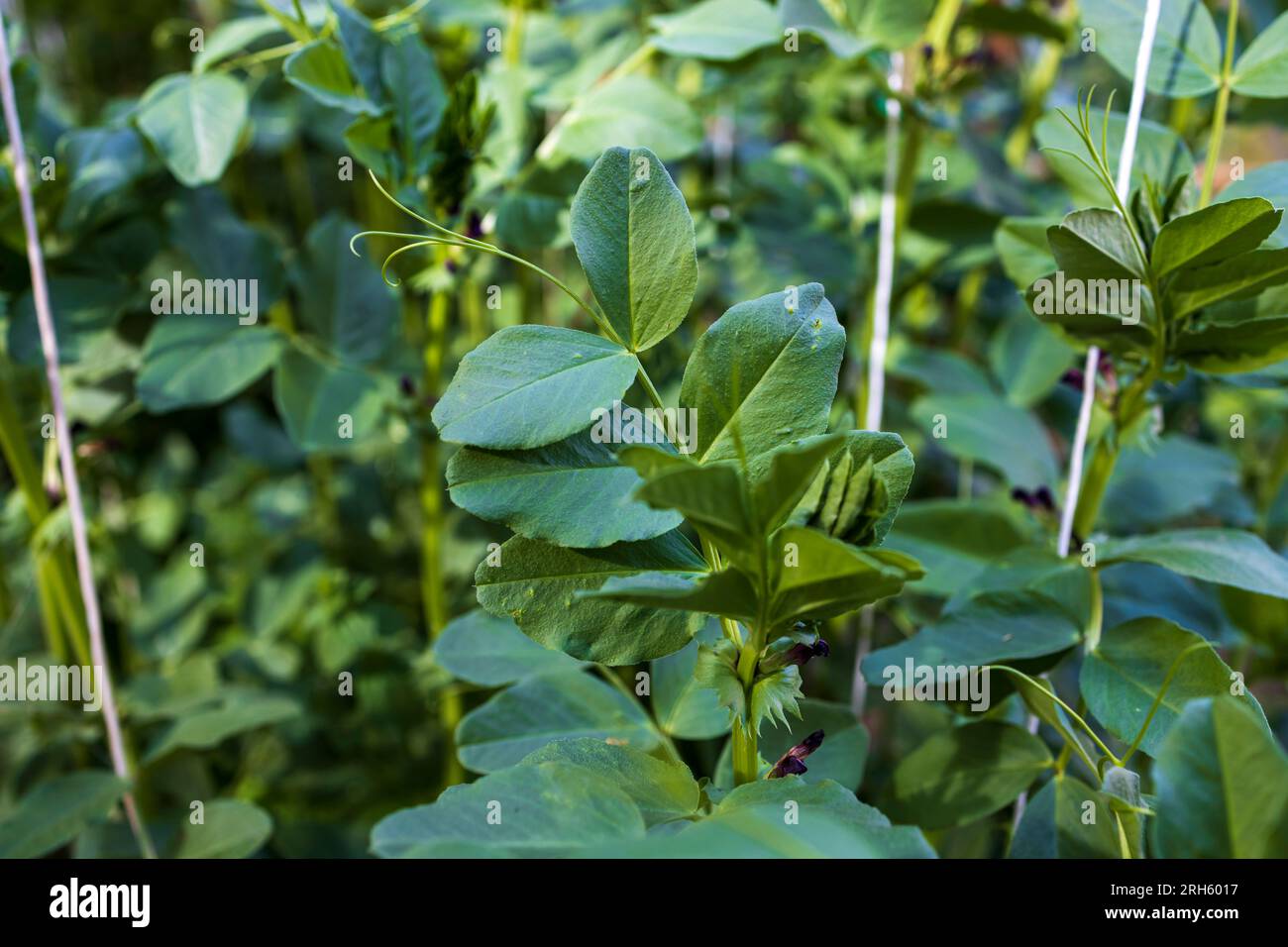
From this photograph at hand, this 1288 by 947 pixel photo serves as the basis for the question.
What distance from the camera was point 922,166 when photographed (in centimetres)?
107

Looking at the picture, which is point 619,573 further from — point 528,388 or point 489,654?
point 489,654

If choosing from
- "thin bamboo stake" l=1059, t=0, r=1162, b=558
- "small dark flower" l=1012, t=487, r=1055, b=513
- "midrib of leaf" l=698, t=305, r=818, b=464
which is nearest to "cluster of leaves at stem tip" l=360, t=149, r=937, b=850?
"midrib of leaf" l=698, t=305, r=818, b=464

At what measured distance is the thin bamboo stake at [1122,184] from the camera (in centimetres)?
61

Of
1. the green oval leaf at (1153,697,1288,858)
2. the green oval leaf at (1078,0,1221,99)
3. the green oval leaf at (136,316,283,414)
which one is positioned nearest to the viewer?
the green oval leaf at (1153,697,1288,858)

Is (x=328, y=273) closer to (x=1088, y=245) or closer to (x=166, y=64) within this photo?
(x=1088, y=245)

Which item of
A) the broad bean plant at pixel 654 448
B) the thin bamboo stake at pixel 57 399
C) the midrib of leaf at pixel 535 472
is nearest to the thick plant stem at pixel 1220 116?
the broad bean plant at pixel 654 448

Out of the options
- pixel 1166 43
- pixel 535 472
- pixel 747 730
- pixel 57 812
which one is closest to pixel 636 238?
pixel 535 472

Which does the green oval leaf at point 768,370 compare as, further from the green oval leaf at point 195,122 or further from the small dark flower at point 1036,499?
the green oval leaf at point 195,122

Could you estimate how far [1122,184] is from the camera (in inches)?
23.9

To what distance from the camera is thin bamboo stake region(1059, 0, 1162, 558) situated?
2.00 ft

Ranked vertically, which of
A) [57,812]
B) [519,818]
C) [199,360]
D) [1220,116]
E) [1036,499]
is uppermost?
[1220,116]

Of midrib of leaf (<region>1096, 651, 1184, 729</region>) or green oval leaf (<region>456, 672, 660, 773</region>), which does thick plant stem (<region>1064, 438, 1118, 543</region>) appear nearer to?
midrib of leaf (<region>1096, 651, 1184, 729</region>)

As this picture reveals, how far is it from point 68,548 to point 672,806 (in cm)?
66
